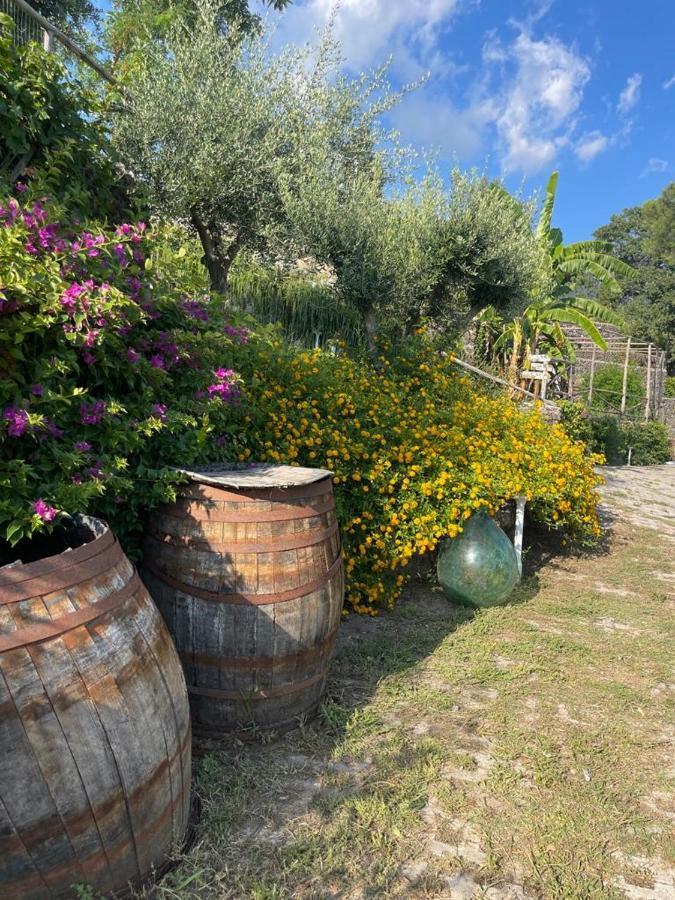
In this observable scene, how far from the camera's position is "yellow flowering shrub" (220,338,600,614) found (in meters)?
4.07

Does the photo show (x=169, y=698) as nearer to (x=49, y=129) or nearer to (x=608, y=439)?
(x=49, y=129)

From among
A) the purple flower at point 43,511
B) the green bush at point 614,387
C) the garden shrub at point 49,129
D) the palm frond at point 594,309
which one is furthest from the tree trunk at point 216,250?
the green bush at point 614,387

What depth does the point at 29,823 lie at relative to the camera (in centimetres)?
150

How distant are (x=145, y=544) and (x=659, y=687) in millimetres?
2826

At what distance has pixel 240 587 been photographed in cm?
249

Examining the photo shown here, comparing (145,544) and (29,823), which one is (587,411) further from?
(29,823)

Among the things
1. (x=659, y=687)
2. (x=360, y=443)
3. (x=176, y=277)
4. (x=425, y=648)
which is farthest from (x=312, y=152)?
A: (x=659, y=687)

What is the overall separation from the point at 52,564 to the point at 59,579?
0.05 meters

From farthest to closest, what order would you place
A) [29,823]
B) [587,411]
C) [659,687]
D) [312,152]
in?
[587,411] < [312,152] < [659,687] < [29,823]

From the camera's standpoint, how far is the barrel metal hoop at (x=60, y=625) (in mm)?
1485

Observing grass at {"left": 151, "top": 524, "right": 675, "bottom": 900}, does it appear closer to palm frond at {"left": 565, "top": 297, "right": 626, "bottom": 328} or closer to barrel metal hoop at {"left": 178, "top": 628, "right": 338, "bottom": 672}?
barrel metal hoop at {"left": 178, "top": 628, "right": 338, "bottom": 672}

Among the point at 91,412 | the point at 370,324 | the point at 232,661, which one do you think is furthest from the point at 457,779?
the point at 370,324

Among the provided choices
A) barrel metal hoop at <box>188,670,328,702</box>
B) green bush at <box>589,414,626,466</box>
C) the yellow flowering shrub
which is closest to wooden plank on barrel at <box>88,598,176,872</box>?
barrel metal hoop at <box>188,670,328,702</box>

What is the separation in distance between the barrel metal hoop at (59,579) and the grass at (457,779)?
96 cm
